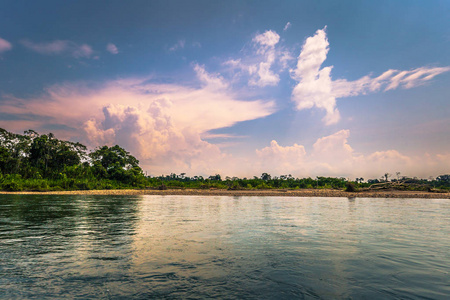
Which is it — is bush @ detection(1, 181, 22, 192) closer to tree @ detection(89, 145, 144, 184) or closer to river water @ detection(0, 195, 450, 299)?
tree @ detection(89, 145, 144, 184)

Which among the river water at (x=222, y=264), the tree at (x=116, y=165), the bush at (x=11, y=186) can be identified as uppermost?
the tree at (x=116, y=165)

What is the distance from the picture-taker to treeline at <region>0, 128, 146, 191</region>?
85.1 m

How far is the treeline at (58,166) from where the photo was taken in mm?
85062

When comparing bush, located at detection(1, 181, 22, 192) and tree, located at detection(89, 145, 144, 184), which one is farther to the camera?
tree, located at detection(89, 145, 144, 184)

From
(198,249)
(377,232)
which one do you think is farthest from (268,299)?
(377,232)

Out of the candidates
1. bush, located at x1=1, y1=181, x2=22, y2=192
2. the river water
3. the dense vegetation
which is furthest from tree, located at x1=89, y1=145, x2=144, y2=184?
the river water

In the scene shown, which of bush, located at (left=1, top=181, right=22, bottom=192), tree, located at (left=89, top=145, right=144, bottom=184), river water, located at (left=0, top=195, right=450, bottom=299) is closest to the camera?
river water, located at (left=0, top=195, right=450, bottom=299)

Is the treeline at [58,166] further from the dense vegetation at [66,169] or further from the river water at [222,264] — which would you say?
the river water at [222,264]

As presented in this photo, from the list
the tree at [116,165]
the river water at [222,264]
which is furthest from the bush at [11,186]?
the river water at [222,264]

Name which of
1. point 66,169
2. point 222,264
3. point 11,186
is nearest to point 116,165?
point 66,169

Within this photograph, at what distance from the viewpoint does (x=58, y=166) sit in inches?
4136

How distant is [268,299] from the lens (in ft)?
23.0

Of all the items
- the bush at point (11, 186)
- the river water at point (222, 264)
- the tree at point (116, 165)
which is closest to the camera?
the river water at point (222, 264)

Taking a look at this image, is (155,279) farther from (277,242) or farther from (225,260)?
(277,242)
